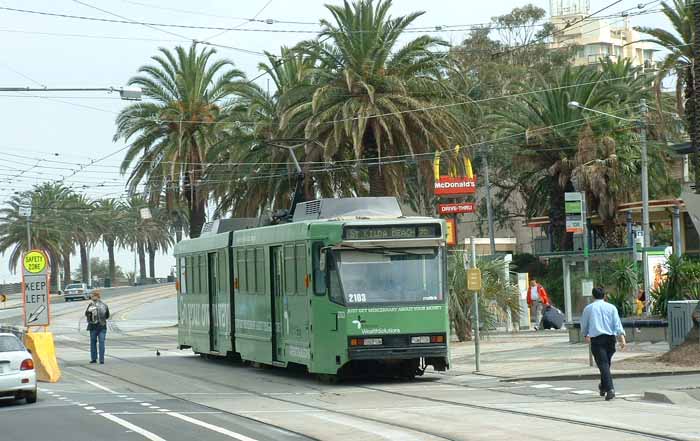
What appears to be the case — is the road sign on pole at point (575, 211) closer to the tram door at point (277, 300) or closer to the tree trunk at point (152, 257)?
the tram door at point (277, 300)

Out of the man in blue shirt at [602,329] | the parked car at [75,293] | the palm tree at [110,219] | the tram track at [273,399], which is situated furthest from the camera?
the palm tree at [110,219]

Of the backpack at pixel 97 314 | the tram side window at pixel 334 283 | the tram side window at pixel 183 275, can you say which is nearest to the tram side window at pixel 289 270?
the tram side window at pixel 334 283

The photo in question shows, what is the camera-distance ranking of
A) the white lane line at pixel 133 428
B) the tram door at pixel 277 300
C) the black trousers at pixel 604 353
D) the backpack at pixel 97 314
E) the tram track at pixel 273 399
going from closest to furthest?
the tram track at pixel 273 399 → the white lane line at pixel 133 428 → the black trousers at pixel 604 353 → the tram door at pixel 277 300 → the backpack at pixel 97 314

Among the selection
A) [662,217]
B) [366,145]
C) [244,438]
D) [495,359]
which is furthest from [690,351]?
[662,217]

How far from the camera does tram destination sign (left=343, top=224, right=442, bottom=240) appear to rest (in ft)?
72.9

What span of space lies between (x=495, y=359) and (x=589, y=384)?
255 inches

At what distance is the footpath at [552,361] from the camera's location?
21.5m

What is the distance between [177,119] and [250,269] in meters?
24.3

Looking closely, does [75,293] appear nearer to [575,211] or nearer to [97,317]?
[575,211]

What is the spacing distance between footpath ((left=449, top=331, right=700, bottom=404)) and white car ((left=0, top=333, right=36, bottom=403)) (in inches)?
325

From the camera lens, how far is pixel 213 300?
2980 centimetres

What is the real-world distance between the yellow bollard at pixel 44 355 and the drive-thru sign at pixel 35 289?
Result: 1.32 metres

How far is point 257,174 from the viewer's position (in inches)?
1838

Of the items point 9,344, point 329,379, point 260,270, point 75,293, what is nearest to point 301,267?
point 329,379
